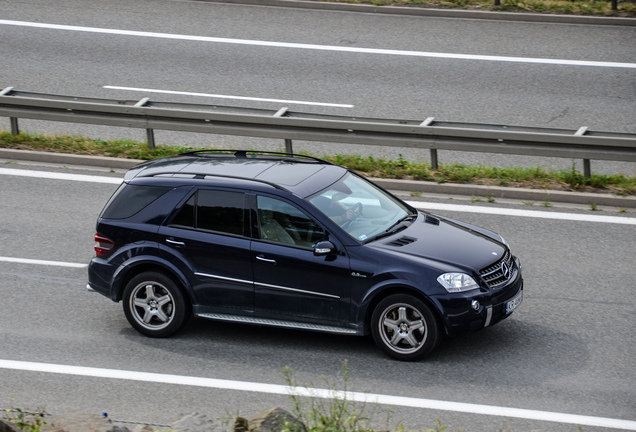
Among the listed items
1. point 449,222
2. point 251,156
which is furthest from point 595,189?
point 251,156

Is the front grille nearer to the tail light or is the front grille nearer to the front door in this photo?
the front door

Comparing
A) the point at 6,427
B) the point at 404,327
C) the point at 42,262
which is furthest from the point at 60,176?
the point at 6,427

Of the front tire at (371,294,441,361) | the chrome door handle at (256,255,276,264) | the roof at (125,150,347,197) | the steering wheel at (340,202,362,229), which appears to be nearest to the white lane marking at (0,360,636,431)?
the front tire at (371,294,441,361)

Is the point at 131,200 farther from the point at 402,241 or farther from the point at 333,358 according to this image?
the point at 402,241

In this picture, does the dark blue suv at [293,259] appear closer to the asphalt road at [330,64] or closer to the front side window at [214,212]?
the front side window at [214,212]

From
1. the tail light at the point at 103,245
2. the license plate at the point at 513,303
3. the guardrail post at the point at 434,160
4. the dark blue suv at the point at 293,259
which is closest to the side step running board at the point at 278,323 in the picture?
the dark blue suv at the point at 293,259

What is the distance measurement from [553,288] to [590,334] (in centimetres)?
118

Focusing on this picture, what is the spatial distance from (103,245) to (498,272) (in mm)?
3962

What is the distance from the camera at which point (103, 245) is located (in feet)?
30.5

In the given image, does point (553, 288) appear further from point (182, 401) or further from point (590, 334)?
point (182, 401)

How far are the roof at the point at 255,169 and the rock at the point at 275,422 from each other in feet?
9.66

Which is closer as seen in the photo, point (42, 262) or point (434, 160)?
point (42, 262)

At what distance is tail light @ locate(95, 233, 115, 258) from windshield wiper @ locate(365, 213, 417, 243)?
2.64 m

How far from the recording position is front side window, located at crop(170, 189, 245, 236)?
891 centimetres
